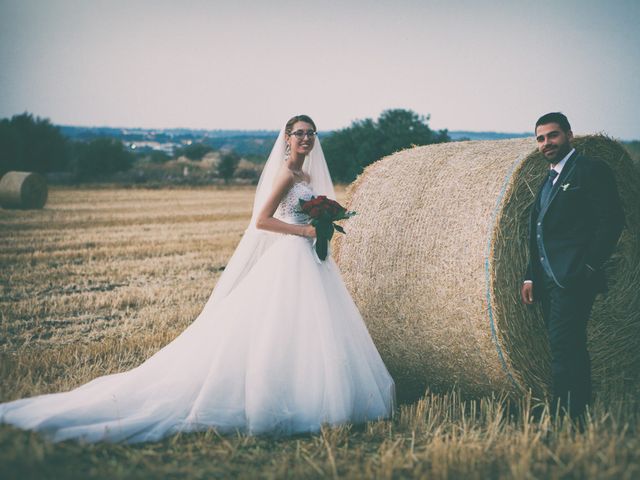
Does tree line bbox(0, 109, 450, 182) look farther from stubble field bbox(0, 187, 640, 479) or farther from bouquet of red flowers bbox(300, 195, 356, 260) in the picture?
bouquet of red flowers bbox(300, 195, 356, 260)

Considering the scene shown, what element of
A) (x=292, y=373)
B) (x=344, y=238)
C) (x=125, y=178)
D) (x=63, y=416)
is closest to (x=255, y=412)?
Answer: (x=292, y=373)

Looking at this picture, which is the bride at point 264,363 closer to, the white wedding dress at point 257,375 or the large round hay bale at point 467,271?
the white wedding dress at point 257,375

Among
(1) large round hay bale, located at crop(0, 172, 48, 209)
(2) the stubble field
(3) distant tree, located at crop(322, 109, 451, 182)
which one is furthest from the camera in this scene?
(3) distant tree, located at crop(322, 109, 451, 182)

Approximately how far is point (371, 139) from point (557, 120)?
37622 mm

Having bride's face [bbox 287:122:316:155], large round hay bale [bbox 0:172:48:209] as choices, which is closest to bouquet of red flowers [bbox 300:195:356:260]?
bride's face [bbox 287:122:316:155]

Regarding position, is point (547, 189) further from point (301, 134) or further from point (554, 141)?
point (301, 134)

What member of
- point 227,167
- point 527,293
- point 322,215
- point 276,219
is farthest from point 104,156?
point 527,293

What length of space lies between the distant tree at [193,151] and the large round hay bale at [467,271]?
230ft

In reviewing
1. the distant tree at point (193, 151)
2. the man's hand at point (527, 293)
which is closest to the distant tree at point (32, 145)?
the distant tree at point (193, 151)

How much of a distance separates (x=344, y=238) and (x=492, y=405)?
2003 millimetres

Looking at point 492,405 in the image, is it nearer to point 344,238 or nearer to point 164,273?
point 344,238

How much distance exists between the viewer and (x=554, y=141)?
13.2ft

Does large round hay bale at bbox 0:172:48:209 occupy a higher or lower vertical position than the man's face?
lower

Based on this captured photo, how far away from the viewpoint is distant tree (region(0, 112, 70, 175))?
46.0 m
